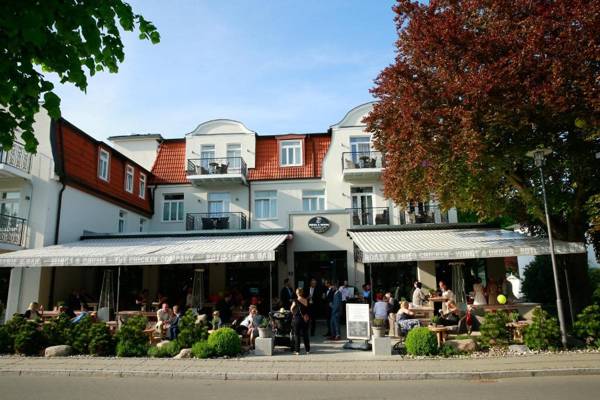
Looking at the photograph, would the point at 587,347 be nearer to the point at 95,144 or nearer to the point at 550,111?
the point at 550,111

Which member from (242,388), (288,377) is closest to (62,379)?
(242,388)

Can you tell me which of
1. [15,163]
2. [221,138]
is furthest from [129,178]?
[15,163]

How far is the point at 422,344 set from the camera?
34.4ft

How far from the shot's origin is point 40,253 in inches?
601

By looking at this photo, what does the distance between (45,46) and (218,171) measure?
19.1m

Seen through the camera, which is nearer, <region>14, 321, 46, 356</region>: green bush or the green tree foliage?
the green tree foliage

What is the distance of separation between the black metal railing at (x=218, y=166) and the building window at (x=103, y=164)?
4.24 metres

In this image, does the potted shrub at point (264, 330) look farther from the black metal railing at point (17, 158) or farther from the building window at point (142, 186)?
the building window at point (142, 186)

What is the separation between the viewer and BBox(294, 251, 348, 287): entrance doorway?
20.1 meters

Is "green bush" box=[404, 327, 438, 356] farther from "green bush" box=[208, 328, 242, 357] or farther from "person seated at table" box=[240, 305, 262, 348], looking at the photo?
"green bush" box=[208, 328, 242, 357]

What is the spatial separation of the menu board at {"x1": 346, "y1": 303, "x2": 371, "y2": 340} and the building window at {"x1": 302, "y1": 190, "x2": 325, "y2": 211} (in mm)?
12089

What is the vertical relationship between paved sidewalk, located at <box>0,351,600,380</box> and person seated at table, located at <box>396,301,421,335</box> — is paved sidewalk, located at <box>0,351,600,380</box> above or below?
below

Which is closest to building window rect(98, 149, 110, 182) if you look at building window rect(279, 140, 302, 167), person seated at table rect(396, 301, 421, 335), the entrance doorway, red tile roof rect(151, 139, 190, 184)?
red tile roof rect(151, 139, 190, 184)

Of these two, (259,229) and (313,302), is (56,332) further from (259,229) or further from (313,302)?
(259,229)
